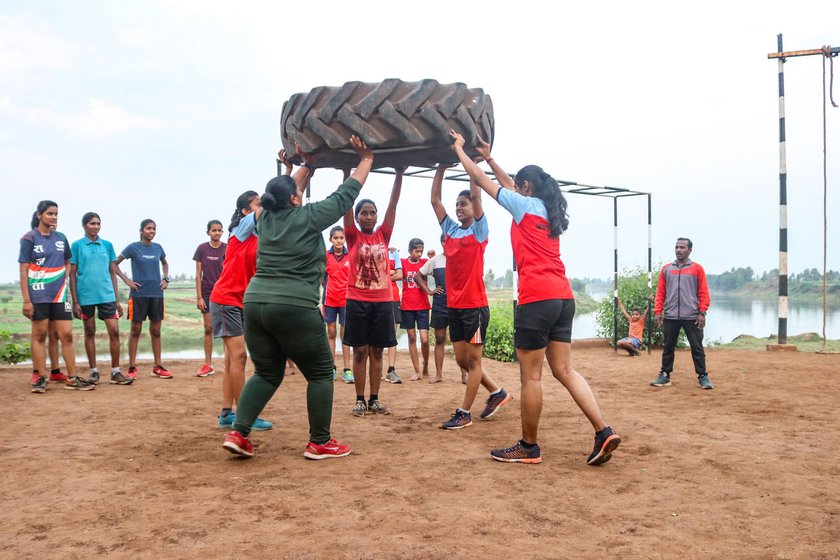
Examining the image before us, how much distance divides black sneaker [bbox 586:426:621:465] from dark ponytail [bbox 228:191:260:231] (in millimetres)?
3022

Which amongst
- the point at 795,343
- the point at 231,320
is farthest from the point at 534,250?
the point at 795,343

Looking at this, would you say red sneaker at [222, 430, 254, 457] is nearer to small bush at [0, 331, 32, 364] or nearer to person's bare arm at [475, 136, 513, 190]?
person's bare arm at [475, 136, 513, 190]

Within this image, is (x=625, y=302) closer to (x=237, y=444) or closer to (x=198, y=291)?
(x=198, y=291)

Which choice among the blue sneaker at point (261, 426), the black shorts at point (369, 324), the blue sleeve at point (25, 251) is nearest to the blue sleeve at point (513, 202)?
the black shorts at point (369, 324)

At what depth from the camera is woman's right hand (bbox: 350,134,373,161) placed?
3.88m

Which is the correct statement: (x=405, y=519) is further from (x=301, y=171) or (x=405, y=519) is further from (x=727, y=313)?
(x=727, y=313)

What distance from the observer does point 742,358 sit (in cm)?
1004

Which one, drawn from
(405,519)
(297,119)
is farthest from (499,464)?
(297,119)

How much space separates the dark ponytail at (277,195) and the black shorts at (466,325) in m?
1.81

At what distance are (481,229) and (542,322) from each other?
1338mm

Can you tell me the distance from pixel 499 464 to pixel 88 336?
546 centimetres

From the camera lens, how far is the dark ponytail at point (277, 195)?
3.88 m

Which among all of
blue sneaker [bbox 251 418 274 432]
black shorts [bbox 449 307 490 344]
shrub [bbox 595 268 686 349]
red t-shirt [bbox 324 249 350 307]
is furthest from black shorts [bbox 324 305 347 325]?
shrub [bbox 595 268 686 349]

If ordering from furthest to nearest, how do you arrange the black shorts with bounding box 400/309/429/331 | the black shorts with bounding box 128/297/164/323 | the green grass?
the green grass < the black shorts with bounding box 400/309/429/331 < the black shorts with bounding box 128/297/164/323
